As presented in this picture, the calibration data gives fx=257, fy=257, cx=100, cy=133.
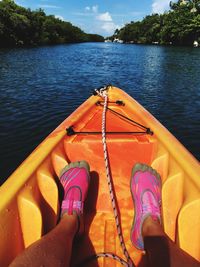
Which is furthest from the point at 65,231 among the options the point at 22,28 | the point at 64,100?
the point at 22,28

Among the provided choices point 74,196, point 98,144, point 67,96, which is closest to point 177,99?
point 67,96

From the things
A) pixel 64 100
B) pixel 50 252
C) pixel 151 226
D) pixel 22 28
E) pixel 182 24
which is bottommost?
pixel 64 100

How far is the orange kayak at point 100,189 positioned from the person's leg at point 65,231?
167 mm

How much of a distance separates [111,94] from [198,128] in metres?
3.95

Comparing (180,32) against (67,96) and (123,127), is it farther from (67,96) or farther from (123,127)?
(123,127)

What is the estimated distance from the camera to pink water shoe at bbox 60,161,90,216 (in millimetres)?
2711

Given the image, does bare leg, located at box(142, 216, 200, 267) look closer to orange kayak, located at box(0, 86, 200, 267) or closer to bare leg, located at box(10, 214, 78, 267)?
orange kayak, located at box(0, 86, 200, 267)

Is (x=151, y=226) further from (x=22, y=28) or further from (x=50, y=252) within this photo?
(x=22, y=28)

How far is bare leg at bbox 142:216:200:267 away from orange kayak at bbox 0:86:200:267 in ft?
1.17

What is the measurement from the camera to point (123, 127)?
429cm

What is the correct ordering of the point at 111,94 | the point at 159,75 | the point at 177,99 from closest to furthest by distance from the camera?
the point at 111,94
the point at 177,99
the point at 159,75

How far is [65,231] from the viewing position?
2.28 meters

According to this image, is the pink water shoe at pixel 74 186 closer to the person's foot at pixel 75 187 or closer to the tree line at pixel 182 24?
the person's foot at pixel 75 187

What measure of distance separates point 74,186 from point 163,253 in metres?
1.30
